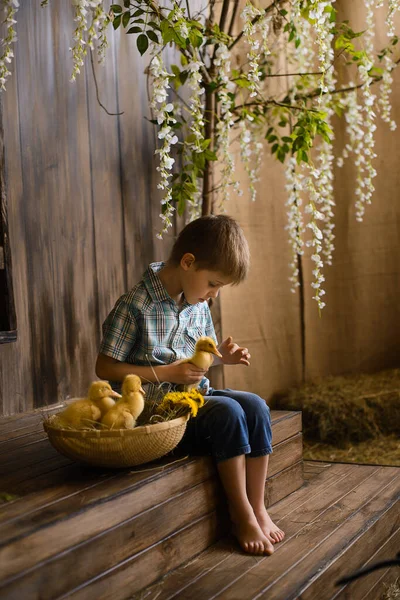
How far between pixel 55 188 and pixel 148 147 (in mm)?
605

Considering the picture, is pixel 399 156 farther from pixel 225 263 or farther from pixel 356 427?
pixel 225 263

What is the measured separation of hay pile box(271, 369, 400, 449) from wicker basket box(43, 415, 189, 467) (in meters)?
1.95

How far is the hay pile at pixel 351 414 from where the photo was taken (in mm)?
3547

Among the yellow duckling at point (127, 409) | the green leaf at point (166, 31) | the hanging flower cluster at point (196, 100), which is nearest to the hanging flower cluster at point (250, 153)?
the hanging flower cluster at point (196, 100)

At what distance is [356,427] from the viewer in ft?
11.6

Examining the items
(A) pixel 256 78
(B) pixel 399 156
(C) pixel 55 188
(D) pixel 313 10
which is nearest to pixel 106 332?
(C) pixel 55 188

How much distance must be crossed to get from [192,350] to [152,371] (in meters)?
0.27

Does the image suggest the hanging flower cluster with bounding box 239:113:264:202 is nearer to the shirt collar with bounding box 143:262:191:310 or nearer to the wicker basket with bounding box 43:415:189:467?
the shirt collar with bounding box 143:262:191:310

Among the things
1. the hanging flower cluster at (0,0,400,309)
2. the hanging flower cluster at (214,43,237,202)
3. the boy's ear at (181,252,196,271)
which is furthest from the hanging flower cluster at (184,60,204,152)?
the boy's ear at (181,252,196,271)

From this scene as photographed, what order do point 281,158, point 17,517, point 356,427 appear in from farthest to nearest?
point 356,427 → point 281,158 → point 17,517

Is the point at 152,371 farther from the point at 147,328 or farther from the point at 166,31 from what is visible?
the point at 166,31

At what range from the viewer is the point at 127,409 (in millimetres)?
1768

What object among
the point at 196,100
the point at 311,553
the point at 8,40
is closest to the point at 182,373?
the point at 311,553

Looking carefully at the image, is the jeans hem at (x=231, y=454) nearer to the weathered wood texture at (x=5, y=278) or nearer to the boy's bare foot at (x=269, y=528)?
the boy's bare foot at (x=269, y=528)
